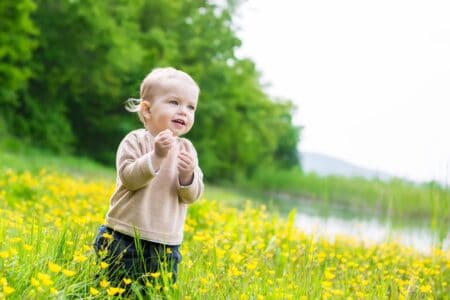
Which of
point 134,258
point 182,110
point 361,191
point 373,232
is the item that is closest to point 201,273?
point 134,258

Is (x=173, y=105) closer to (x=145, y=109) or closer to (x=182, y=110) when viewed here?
(x=182, y=110)

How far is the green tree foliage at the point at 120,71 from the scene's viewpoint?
23.5 m

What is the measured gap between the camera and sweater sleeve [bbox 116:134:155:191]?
302 centimetres

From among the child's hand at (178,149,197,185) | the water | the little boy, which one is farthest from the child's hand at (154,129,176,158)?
the water

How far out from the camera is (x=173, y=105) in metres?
3.22

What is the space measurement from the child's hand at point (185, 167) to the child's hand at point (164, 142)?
159mm

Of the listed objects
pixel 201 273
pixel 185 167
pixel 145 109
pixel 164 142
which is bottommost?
pixel 201 273

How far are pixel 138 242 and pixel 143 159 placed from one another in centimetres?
41

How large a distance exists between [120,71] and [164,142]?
74.6 ft

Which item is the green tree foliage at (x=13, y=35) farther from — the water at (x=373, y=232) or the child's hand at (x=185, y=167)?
the child's hand at (x=185, y=167)

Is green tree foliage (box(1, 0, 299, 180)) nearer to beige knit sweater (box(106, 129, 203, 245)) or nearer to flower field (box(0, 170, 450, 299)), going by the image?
flower field (box(0, 170, 450, 299))

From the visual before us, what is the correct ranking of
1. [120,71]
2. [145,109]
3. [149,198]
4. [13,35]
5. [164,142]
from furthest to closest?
[120,71] → [13,35] → [145,109] → [149,198] → [164,142]

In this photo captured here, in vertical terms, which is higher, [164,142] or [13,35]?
[13,35]

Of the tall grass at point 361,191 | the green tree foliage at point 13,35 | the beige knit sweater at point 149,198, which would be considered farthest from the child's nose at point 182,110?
the green tree foliage at point 13,35
